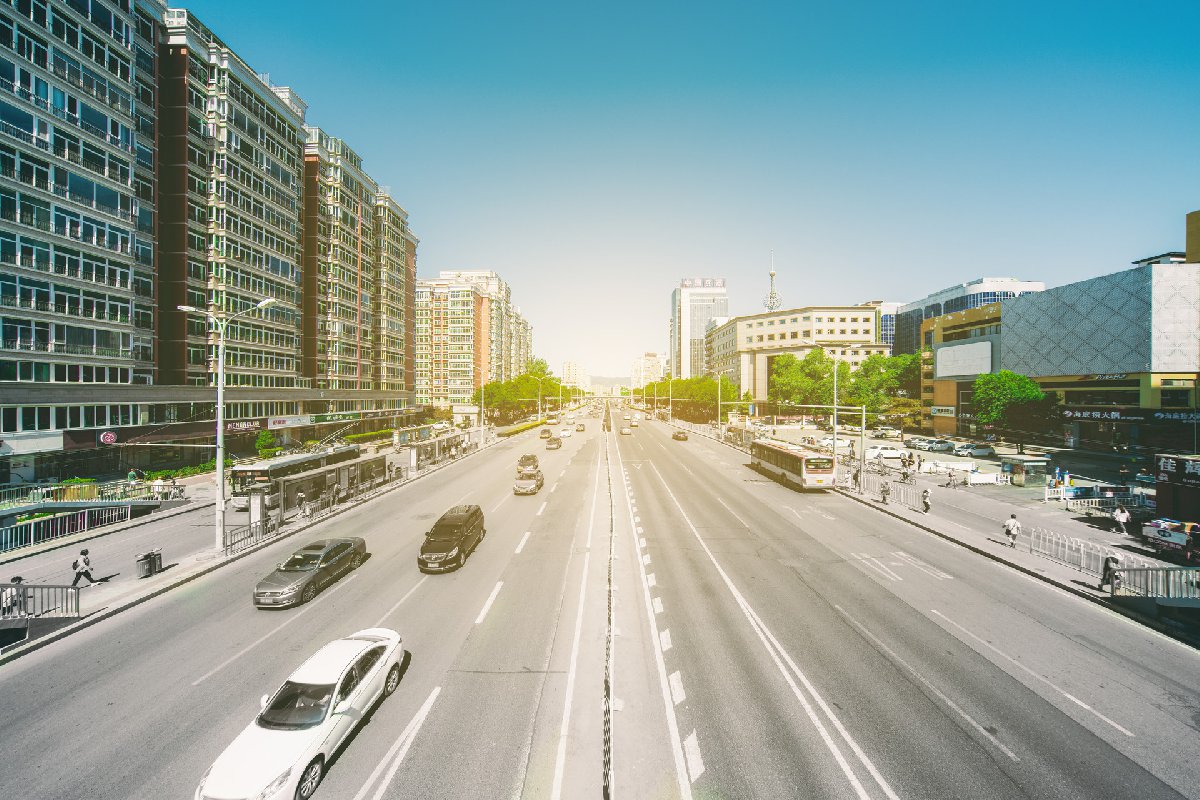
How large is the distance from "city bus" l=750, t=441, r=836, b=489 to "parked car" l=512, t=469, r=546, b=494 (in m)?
19.2

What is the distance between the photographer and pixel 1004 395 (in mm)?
61125

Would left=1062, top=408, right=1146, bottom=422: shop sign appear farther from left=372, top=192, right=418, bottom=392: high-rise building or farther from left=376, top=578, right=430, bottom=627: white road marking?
left=372, top=192, right=418, bottom=392: high-rise building

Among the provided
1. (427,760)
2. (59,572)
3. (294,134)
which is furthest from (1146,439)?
(294,134)

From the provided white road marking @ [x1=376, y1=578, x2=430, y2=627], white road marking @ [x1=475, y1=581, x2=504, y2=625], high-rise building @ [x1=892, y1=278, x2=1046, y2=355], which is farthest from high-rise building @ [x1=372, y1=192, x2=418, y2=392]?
high-rise building @ [x1=892, y1=278, x2=1046, y2=355]

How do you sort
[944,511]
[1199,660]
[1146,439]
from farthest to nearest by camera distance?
1. [1146,439]
2. [944,511]
3. [1199,660]

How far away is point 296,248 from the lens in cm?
6119

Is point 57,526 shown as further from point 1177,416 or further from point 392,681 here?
point 1177,416

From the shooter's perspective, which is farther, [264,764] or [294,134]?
[294,134]

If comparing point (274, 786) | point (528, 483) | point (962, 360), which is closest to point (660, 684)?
point (274, 786)

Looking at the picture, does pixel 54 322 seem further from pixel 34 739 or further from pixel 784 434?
pixel 784 434

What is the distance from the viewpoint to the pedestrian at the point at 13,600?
16.1 m

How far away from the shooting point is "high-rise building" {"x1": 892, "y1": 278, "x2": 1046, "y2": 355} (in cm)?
14738

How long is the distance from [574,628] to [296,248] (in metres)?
62.5

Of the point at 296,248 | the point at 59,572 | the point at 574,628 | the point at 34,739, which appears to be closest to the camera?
the point at 34,739
